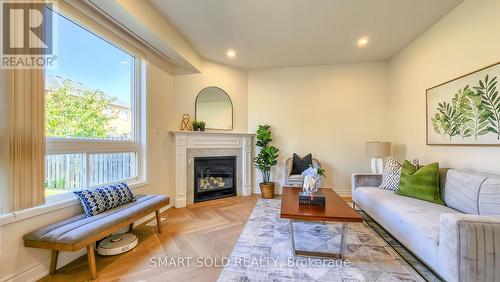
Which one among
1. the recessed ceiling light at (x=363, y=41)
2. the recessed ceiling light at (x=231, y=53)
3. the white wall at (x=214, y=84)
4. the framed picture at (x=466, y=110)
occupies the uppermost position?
the recessed ceiling light at (x=231, y=53)

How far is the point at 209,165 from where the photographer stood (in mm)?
4324

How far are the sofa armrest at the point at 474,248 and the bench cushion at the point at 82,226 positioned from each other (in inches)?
103

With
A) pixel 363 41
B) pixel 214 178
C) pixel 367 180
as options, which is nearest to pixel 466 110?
pixel 367 180

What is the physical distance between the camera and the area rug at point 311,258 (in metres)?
1.79

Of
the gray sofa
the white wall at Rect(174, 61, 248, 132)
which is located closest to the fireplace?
the white wall at Rect(174, 61, 248, 132)

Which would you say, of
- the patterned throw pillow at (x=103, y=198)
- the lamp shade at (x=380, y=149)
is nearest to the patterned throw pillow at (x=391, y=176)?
the lamp shade at (x=380, y=149)

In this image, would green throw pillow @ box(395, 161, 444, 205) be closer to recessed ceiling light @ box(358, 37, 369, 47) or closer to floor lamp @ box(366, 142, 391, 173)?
floor lamp @ box(366, 142, 391, 173)

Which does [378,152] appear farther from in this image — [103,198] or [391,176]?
[103,198]

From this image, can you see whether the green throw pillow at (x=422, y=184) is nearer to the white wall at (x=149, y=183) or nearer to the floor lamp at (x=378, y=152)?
the floor lamp at (x=378, y=152)

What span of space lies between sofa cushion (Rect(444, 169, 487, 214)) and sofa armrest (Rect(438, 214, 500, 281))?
0.71 meters

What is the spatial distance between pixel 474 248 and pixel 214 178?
12.3ft

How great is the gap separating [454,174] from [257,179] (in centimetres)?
326

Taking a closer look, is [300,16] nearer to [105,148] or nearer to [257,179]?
[105,148]

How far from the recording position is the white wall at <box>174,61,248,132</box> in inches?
156
